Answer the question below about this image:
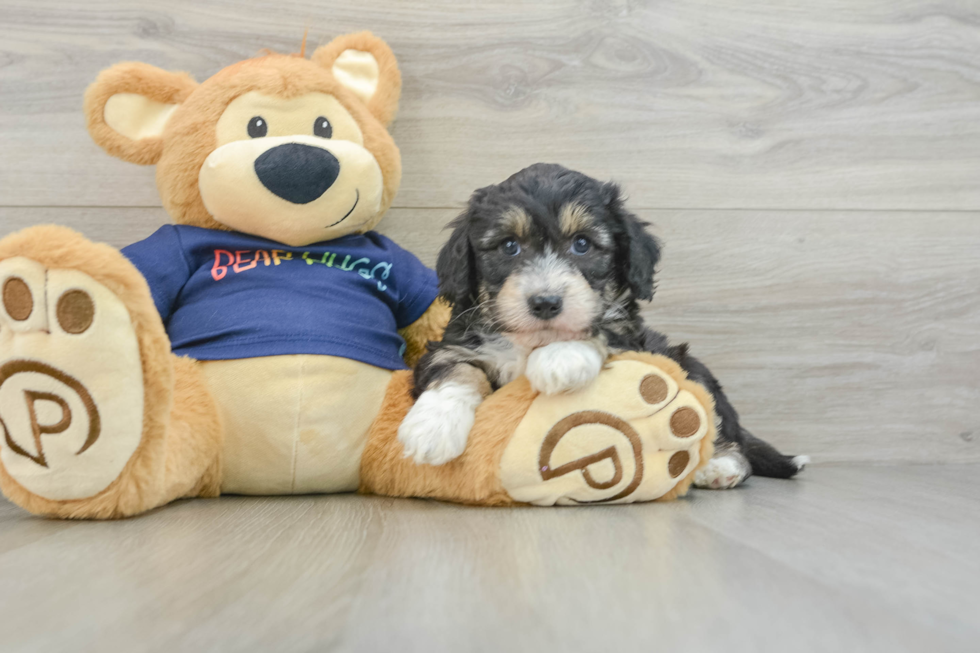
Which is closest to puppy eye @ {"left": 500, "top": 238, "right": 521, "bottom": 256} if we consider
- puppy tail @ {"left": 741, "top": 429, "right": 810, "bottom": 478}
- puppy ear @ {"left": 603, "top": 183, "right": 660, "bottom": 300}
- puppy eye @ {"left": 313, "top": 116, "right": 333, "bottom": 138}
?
puppy ear @ {"left": 603, "top": 183, "right": 660, "bottom": 300}

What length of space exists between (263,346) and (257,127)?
578mm

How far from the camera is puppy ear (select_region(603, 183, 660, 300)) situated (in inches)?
68.0

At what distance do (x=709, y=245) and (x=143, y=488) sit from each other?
1.92 m

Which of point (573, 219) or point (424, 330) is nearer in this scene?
point (573, 219)

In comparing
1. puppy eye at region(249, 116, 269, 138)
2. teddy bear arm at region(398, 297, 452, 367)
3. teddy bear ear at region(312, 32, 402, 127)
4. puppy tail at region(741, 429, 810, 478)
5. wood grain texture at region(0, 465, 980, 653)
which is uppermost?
teddy bear ear at region(312, 32, 402, 127)

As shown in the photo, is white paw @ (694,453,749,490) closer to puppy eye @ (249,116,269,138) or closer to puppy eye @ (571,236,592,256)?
puppy eye @ (571,236,592,256)

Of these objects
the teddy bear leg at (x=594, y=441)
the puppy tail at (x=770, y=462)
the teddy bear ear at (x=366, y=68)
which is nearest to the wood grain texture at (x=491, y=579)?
the teddy bear leg at (x=594, y=441)

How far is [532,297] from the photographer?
1554 mm

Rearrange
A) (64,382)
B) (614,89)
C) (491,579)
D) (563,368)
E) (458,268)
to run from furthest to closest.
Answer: (614,89), (458,268), (563,368), (64,382), (491,579)

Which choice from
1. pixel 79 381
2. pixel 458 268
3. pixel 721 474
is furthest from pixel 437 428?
pixel 721 474

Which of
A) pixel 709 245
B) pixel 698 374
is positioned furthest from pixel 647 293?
pixel 709 245

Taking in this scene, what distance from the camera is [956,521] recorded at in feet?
4.90

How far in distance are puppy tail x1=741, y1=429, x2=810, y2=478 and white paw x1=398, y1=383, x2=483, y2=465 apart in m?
0.98

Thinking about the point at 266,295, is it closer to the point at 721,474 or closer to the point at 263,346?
the point at 263,346
